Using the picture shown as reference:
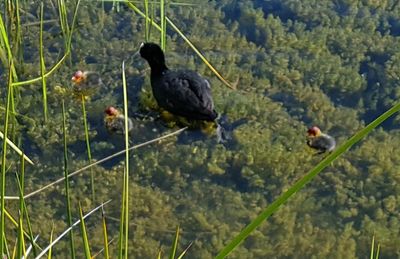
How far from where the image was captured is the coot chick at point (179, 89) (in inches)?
175

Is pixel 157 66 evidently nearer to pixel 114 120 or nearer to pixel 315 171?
pixel 114 120

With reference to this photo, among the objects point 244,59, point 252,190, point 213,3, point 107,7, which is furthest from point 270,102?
point 107,7

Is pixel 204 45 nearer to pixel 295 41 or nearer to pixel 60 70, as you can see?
pixel 295 41

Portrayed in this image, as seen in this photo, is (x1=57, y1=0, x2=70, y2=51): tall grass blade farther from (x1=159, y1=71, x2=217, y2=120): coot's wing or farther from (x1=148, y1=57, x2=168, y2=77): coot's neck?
(x1=159, y1=71, x2=217, y2=120): coot's wing

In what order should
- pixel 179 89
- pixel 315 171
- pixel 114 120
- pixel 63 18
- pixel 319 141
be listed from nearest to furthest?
pixel 315 171 → pixel 319 141 → pixel 114 120 → pixel 179 89 → pixel 63 18

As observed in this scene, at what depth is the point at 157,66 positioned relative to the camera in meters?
4.73

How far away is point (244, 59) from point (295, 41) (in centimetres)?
43

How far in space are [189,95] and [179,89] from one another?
96 mm

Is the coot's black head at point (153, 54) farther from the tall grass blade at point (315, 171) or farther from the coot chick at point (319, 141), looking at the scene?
the tall grass blade at point (315, 171)

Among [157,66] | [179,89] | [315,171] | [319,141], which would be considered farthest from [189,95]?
[315,171]

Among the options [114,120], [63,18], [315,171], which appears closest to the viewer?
[315,171]

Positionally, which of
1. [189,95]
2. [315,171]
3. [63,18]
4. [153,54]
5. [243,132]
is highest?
[315,171]

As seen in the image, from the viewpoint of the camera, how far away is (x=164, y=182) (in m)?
4.18

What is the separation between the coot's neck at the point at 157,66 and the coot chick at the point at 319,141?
108cm
